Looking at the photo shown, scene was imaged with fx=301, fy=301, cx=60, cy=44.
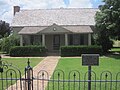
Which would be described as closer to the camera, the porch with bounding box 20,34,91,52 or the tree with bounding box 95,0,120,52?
the tree with bounding box 95,0,120,52

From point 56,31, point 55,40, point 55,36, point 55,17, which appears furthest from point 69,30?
point 55,17

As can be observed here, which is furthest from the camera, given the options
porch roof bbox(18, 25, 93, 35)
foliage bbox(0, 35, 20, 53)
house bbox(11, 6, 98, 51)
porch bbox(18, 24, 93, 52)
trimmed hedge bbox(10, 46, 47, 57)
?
porch roof bbox(18, 25, 93, 35)

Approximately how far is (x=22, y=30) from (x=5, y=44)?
157 inches

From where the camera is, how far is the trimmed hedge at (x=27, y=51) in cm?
3528

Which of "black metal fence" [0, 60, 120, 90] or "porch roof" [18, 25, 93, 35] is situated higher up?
"porch roof" [18, 25, 93, 35]

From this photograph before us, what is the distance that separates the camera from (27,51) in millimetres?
35438

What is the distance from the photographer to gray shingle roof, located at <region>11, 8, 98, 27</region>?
44.0 meters

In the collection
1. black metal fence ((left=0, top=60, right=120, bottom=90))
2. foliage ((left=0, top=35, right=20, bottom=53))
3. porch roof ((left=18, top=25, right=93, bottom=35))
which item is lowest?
black metal fence ((left=0, top=60, right=120, bottom=90))

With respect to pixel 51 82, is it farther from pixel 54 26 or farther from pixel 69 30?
pixel 69 30

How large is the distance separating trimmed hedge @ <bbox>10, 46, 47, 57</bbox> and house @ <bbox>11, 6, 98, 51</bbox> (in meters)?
2.88

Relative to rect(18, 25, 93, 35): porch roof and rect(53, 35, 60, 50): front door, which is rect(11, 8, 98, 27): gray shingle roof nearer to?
rect(18, 25, 93, 35): porch roof

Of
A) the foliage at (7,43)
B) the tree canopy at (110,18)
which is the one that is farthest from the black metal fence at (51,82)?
the foliage at (7,43)

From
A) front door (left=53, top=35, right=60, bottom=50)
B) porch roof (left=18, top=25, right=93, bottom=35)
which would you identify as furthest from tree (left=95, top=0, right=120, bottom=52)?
front door (left=53, top=35, right=60, bottom=50)

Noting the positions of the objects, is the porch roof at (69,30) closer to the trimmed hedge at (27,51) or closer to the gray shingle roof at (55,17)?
the gray shingle roof at (55,17)
